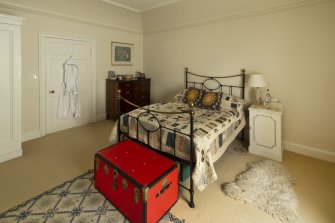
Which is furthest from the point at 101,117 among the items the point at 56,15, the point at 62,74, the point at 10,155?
the point at 56,15

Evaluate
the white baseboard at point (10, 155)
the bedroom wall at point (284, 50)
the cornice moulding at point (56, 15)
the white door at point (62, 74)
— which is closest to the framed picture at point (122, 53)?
the cornice moulding at point (56, 15)

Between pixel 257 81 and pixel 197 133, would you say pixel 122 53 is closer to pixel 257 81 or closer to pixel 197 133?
pixel 257 81

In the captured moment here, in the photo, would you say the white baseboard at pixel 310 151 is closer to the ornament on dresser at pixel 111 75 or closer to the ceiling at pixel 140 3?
the ceiling at pixel 140 3

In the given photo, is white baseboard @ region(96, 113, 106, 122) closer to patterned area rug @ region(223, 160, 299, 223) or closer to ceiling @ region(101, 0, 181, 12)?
ceiling @ region(101, 0, 181, 12)

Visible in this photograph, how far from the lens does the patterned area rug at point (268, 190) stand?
2.11 meters

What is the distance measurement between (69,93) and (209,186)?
3643 mm

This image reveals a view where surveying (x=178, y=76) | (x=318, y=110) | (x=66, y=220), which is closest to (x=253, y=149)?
(x=318, y=110)

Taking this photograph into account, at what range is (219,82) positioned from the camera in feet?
14.4

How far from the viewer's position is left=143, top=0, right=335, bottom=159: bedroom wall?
3178 mm

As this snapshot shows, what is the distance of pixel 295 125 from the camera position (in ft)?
11.7

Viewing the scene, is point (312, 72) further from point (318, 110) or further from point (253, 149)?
point (253, 149)

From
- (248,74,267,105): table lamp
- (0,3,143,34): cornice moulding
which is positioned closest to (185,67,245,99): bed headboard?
(248,74,267,105): table lamp

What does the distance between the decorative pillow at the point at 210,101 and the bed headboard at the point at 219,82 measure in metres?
0.51

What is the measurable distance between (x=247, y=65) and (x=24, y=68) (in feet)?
14.0
